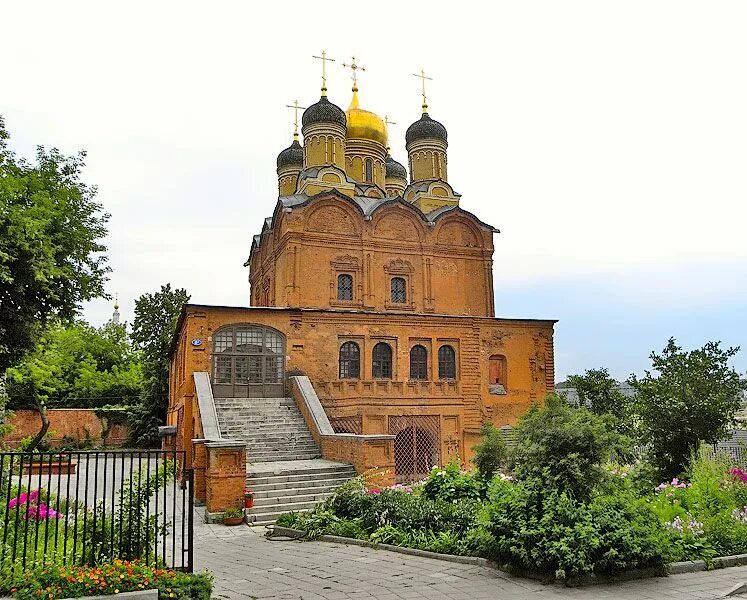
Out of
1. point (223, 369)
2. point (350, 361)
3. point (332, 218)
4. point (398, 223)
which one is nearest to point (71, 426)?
point (332, 218)

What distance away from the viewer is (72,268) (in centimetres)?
1326

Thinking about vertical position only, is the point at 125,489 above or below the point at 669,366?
below

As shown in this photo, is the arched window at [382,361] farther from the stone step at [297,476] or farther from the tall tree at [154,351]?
the tall tree at [154,351]

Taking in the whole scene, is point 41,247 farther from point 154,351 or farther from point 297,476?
point 154,351

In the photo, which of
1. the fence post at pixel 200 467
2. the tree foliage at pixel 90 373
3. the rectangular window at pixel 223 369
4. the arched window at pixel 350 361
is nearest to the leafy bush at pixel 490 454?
the fence post at pixel 200 467

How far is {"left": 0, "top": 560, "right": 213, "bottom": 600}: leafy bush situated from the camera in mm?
Result: 6020

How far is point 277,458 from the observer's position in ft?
55.0

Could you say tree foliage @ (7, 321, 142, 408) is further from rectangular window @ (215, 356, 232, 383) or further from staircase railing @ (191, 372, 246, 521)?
staircase railing @ (191, 372, 246, 521)

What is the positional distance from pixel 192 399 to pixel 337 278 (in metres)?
9.73

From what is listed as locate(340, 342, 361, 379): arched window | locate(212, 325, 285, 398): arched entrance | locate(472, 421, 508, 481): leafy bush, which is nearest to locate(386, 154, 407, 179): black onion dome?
locate(340, 342, 361, 379): arched window

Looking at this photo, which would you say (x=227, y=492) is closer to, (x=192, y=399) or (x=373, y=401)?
(x=192, y=399)

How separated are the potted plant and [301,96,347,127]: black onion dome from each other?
2162cm

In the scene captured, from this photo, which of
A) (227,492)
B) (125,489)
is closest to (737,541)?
(125,489)

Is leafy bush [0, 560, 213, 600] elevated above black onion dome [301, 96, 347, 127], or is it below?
below
